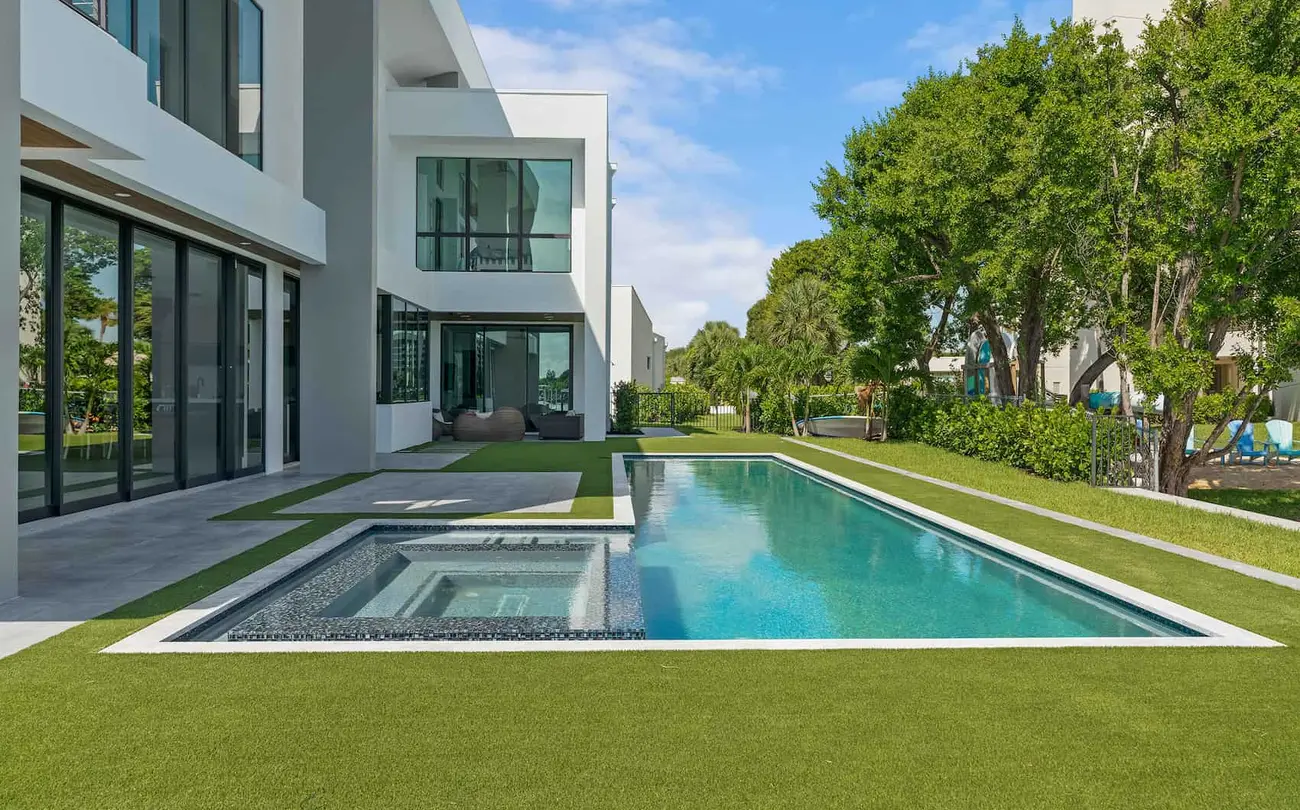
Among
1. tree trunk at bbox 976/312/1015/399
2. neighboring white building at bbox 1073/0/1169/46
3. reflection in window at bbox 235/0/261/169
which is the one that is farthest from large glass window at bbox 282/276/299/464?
neighboring white building at bbox 1073/0/1169/46

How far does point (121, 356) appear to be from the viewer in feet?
32.2

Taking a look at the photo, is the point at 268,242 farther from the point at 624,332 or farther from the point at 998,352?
the point at 624,332

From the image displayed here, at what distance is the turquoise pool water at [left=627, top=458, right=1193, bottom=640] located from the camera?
5879mm

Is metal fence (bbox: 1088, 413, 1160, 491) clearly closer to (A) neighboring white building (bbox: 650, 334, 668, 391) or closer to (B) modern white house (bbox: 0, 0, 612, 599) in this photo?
(B) modern white house (bbox: 0, 0, 612, 599)

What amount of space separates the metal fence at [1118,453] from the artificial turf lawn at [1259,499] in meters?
1.00

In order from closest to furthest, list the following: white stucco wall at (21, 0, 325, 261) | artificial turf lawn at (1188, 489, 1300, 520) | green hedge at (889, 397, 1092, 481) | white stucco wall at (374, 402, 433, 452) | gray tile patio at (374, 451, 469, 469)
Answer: white stucco wall at (21, 0, 325, 261) < artificial turf lawn at (1188, 489, 1300, 520) < green hedge at (889, 397, 1092, 481) < gray tile patio at (374, 451, 469, 469) < white stucco wall at (374, 402, 433, 452)

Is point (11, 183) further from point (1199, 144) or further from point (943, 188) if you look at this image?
point (943, 188)

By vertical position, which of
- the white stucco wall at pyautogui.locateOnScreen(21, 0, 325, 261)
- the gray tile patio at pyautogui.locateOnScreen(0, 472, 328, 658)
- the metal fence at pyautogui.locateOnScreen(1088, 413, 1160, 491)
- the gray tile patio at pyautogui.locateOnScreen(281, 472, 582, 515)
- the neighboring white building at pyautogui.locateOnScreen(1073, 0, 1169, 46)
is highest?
the neighboring white building at pyautogui.locateOnScreen(1073, 0, 1169, 46)

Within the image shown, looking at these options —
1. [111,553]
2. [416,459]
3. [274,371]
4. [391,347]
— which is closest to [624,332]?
[391,347]

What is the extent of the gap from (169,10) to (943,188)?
14309 mm

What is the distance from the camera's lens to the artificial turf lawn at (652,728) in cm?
310

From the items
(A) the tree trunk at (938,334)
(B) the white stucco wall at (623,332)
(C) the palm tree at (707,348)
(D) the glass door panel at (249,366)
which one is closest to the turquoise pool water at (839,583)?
(D) the glass door panel at (249,366)

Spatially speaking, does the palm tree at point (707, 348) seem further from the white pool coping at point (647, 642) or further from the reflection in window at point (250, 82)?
the white pool coping at point (647, 642)

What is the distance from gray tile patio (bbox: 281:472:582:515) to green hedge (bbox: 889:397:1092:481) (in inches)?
306
